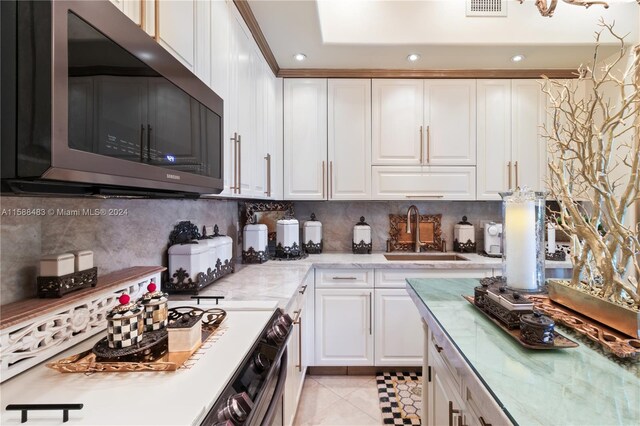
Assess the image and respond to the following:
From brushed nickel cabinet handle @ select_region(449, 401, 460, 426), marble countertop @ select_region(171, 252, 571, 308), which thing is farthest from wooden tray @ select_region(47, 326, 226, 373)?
brushed nickel cabinet handle @ select_region(449, 401, 460, 426)

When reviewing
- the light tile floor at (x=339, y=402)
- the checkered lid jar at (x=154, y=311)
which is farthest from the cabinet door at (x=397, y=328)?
the checkered lid jar at (x=154, y=311)

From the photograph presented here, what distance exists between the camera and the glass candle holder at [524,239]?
1.17 meters

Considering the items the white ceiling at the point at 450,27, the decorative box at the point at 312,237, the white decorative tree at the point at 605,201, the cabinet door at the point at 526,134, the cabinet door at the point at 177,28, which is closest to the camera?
the white decorative tree at the point at 605,201

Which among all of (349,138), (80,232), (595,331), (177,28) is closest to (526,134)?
(349,138)

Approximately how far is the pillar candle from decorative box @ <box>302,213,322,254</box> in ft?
6.19

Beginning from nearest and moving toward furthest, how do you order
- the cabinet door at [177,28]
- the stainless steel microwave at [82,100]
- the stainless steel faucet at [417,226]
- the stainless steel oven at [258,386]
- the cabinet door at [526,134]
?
1. the stainless steel microwave at [82,100]
2. the stainless steel oven at [258,386]
3. the cabinet door at [177,28]
4. the cabinet door at [526,134]
5. the stainless steel faucet at [417,226]

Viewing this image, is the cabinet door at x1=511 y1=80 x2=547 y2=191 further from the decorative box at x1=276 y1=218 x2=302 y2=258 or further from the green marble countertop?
the green marble countertop

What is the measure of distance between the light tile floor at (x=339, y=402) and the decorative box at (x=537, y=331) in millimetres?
1561

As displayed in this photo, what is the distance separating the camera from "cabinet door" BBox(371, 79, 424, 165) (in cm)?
286

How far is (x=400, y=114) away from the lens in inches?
113

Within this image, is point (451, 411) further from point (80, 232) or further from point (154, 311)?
point (80, 232)

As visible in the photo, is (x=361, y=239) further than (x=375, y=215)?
No

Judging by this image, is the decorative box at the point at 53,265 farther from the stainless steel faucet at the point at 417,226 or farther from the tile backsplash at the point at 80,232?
the stainless steel faucet at the point at 417,226

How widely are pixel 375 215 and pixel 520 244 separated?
2.04m
